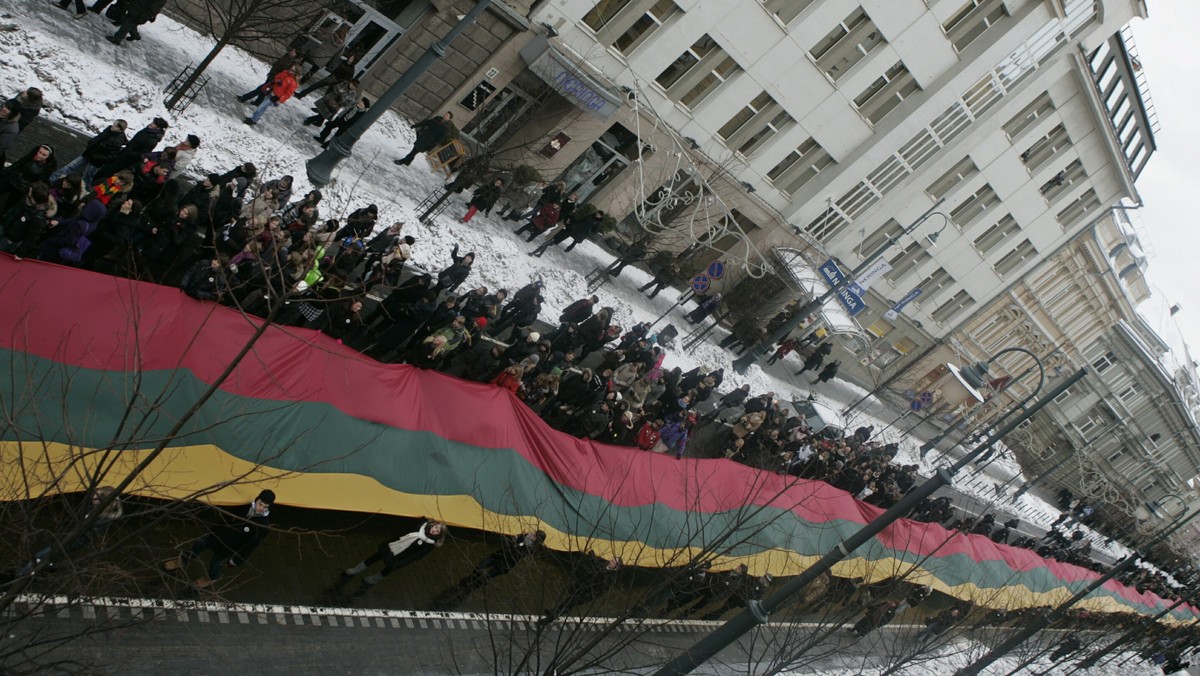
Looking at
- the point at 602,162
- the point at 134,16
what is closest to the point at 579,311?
the point at 602,162

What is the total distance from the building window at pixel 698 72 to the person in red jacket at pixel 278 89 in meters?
13.4

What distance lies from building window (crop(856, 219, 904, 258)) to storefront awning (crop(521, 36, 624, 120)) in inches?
666

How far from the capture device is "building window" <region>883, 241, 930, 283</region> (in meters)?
46.2

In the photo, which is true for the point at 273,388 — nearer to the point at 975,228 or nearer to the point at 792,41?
the point at 792,41

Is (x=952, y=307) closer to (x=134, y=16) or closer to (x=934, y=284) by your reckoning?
(x=934, y=284)

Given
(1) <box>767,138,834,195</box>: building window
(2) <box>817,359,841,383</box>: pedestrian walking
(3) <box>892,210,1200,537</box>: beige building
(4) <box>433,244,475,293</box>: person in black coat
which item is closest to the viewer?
(4) <box>433,244,475,293</box>: person in black coat

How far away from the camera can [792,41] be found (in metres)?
32.8

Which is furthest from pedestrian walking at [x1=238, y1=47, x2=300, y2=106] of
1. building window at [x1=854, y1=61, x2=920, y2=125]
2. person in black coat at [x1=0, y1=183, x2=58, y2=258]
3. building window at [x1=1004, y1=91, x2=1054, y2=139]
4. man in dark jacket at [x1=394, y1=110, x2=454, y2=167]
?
building window at [x1=1004, y1=91, x2=1054, y2=139]

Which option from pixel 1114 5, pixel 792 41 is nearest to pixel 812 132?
pixel 792 41

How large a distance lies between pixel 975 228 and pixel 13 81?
40694mm

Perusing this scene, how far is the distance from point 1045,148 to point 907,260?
818 cm

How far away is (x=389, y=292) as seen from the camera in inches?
870

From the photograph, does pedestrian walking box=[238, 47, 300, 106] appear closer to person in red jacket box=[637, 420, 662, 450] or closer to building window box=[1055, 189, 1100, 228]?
person in red jacket box=[637, 420, 662, 450]

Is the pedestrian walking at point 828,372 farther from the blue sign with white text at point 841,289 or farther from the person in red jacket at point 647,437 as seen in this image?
the person in red jacket at point 647,437
